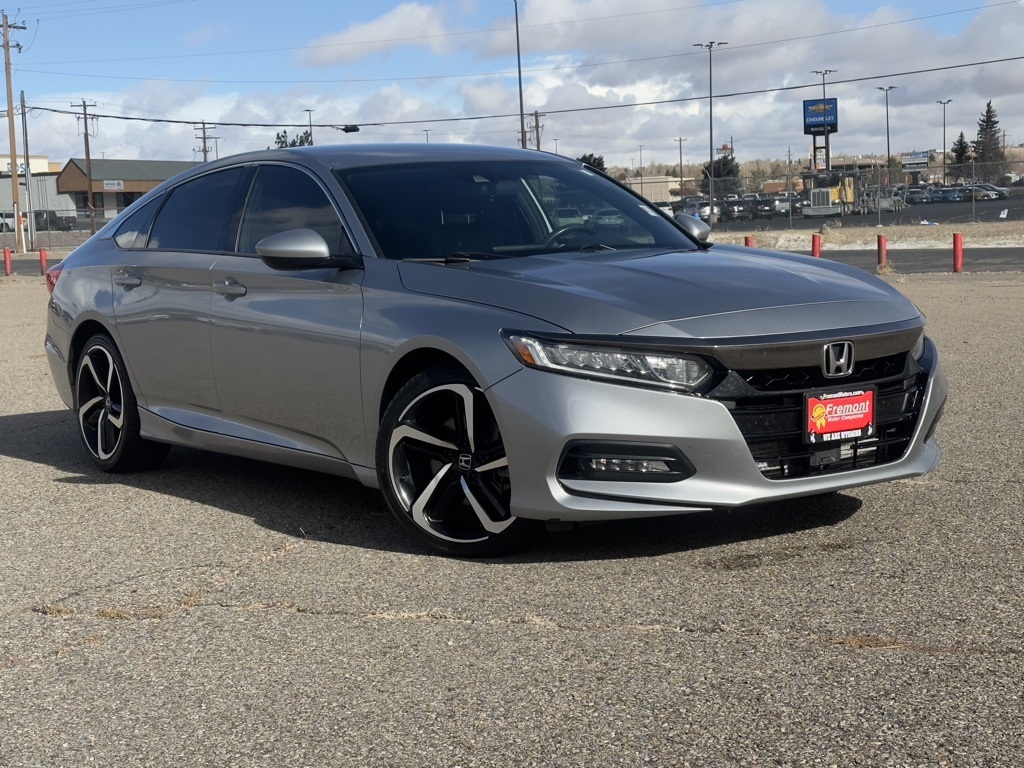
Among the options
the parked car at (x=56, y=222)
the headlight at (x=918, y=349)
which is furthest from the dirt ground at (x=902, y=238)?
the parked car at (x=56, y=222)

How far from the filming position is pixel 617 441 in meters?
4.47

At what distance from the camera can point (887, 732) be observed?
3.14 metres

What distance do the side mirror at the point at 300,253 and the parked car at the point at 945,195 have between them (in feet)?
229

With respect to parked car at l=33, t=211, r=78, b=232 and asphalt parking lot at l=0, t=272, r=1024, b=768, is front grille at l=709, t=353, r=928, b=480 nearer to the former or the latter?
asphalt parking lot at l=0, t=272, r=1024, b=768

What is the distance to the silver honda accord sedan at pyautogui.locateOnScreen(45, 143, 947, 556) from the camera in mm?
4512

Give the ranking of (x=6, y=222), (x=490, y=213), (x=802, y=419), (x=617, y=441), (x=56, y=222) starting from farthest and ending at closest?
(x=6, y=222) → (x=56, y=222) → (x=490, y=213) → (x=802, y=419) → (x=617, y=441)

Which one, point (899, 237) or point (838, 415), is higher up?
point (899, 237)

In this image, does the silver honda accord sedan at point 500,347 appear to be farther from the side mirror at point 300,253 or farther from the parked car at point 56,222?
the parked car at point 56,222

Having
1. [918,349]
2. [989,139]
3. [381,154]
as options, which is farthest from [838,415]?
[989,139]

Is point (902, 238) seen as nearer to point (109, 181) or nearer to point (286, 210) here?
point (286, 210)

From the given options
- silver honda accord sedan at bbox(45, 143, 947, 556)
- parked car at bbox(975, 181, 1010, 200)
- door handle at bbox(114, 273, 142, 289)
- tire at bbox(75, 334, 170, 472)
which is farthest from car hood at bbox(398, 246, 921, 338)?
parked car at bbox(975, 181, 1010, 200)

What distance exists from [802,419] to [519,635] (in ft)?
4.30

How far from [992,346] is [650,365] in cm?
817

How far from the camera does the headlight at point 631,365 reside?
4.48 metres
